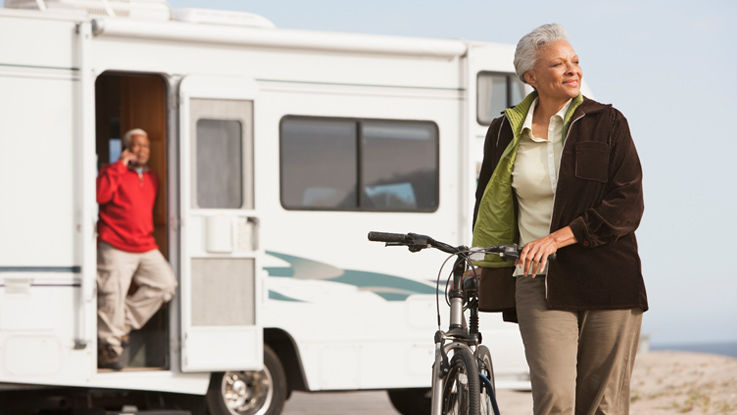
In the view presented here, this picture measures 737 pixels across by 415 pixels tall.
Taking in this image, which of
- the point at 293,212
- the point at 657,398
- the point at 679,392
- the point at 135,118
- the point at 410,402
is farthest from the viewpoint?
the point at 679,392

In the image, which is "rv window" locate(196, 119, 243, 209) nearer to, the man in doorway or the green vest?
the man in doorway

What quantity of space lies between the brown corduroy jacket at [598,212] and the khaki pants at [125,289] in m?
4.16

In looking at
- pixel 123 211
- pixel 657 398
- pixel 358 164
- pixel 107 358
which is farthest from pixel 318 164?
pixel 657 398

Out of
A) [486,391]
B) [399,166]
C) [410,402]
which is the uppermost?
[399,166]

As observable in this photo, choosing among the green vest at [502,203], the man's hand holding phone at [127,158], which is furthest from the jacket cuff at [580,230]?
the man's hand holding phone at [127,158]

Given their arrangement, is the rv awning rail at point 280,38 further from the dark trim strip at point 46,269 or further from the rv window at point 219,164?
the dark trim strip at point 46,269

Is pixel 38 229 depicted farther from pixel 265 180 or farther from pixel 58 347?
pixel 265 180

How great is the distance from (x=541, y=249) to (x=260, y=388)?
14.5ft

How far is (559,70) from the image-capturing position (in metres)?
3.78

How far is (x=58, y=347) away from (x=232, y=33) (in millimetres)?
2277

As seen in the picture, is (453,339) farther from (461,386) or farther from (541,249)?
(541,249)

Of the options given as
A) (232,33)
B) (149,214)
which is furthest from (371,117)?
(149,214)

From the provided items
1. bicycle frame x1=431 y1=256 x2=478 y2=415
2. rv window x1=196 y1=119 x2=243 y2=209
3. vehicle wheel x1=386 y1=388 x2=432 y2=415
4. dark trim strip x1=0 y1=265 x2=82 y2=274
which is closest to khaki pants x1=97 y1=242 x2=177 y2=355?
dark trim strip x1=0 y1=265 x2=82 y2=274

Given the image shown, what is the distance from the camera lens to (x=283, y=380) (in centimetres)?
766
